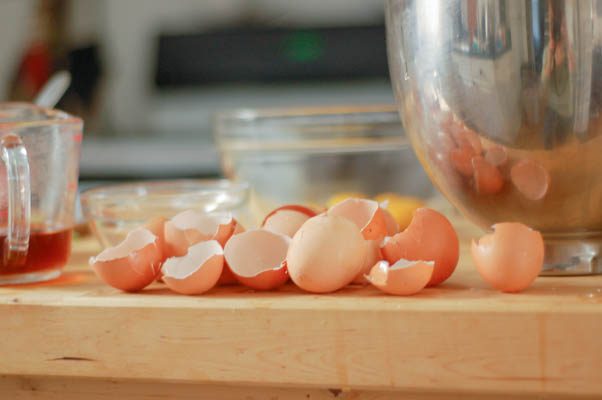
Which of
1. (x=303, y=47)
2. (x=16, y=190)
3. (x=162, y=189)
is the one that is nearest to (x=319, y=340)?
(x=16, y=190)

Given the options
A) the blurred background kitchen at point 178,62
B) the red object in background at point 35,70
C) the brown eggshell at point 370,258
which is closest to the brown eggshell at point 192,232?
the brown eggshell at point 370,258

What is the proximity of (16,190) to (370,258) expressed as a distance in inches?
10.8

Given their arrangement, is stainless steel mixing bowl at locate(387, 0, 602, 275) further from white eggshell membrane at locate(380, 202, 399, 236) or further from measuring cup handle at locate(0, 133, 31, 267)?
measuring cup handle at locate(0, 133, 31, 267)

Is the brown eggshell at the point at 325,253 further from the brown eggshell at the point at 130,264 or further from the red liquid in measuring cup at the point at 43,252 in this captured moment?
the red liquid in measuring cup at the point at 43,252

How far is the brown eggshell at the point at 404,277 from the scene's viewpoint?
570 mm

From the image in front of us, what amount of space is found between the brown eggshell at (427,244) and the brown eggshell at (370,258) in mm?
14

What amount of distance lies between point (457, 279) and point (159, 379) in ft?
0.76

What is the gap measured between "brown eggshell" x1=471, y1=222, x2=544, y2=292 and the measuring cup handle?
1.14ft

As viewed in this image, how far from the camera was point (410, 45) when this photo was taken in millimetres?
653

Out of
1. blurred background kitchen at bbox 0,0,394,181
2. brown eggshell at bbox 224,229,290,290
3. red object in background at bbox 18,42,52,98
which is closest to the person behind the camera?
brown eggshell at bbox 224,229,290,290

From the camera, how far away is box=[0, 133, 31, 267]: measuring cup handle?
66 cm

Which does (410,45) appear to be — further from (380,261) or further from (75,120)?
(75,120)

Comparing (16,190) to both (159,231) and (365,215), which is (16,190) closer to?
(159,231)

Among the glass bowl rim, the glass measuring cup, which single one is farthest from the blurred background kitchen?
the glass measuring cup
